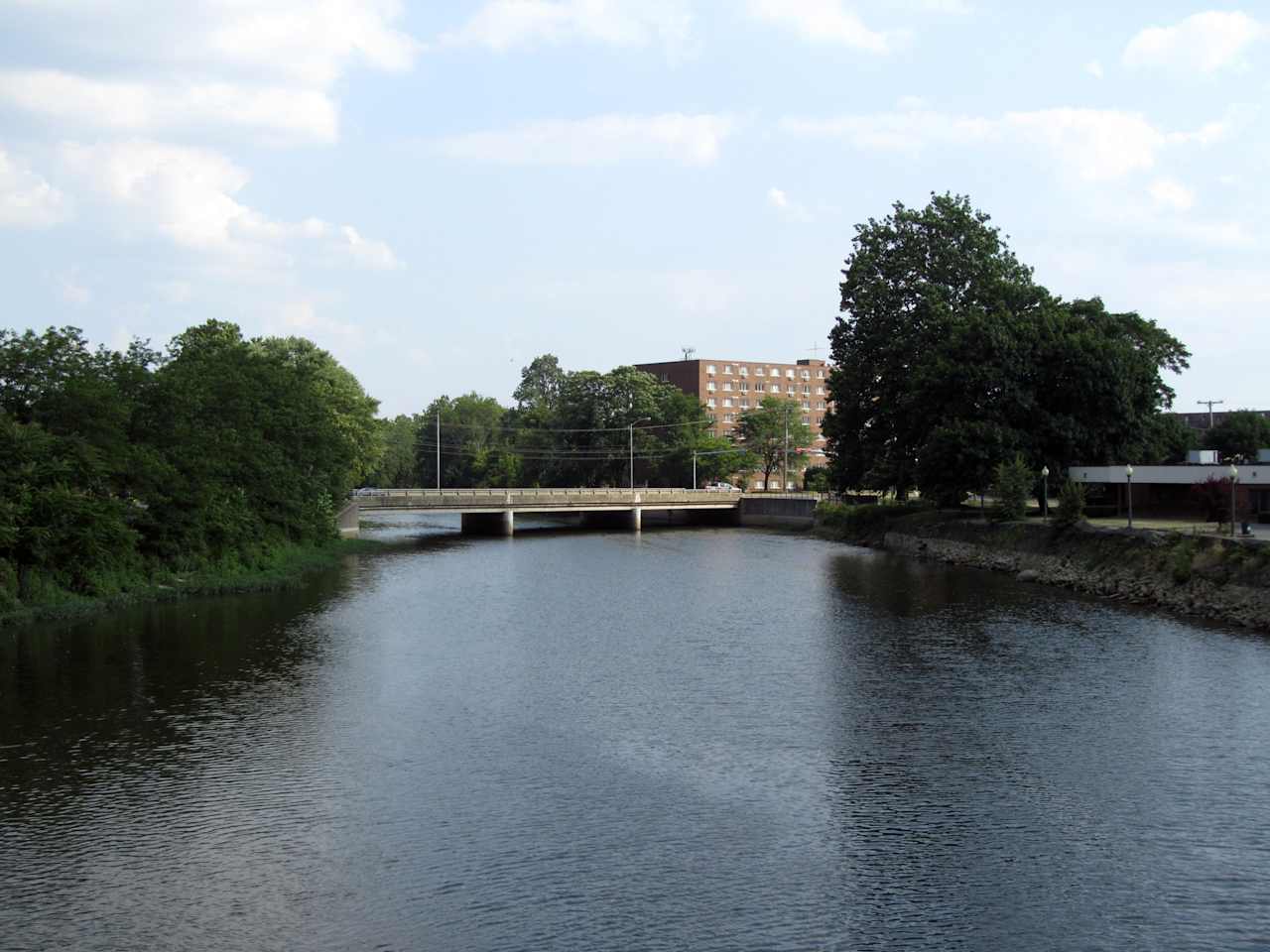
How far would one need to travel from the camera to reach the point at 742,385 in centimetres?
18650

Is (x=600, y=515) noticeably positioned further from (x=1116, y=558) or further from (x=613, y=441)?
(x=1116, y=558)

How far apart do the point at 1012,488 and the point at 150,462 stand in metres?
48.1

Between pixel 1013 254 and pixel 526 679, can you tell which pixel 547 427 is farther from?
pixel 526 679

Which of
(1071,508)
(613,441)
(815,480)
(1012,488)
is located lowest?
(1071,508)

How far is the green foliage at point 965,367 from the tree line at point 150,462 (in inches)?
1541

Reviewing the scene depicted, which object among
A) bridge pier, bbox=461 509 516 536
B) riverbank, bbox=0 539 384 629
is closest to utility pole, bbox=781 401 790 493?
bridge pier, bbox=461 509 516 536

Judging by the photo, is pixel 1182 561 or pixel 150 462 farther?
pixel 150 462

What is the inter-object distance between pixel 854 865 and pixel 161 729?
18075 millimetres

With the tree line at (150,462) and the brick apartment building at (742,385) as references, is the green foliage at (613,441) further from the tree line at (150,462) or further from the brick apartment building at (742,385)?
the tree line at (150,462)

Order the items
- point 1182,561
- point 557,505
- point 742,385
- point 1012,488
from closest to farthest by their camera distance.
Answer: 1. point 1182,561
2. point 1012,488
3. point 557,505
4. point 742,385

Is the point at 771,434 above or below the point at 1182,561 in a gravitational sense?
above

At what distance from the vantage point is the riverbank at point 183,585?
43656 mm

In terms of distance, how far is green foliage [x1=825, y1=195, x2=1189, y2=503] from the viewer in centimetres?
7094

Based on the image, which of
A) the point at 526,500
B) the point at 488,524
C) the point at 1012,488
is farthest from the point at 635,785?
the point at 488,524
